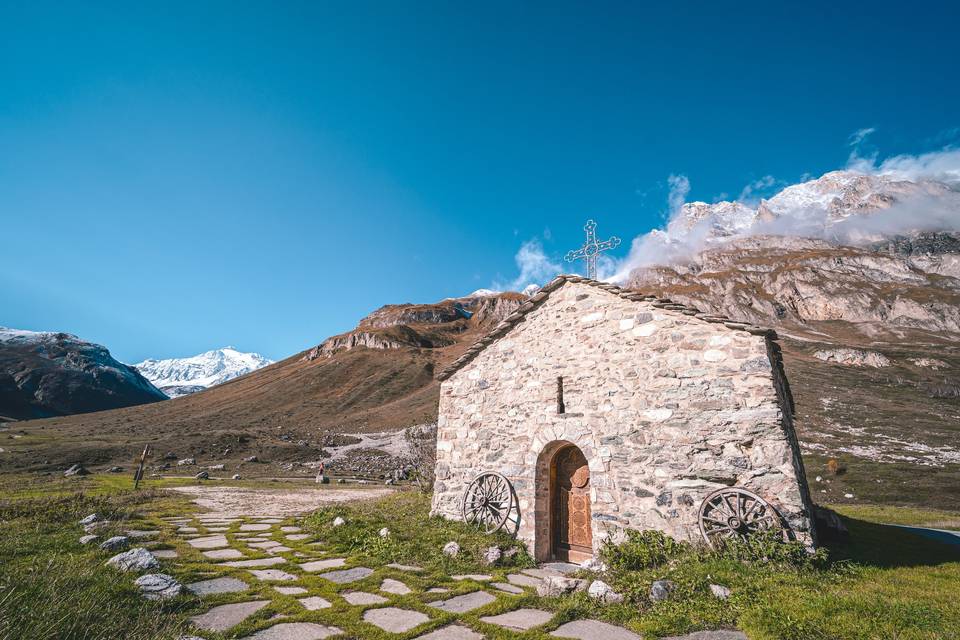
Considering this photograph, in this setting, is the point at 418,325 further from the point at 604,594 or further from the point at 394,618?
the point at 394,618

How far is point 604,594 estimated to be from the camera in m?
5.76

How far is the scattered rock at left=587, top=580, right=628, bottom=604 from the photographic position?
5688mm

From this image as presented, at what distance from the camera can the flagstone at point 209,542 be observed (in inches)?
305

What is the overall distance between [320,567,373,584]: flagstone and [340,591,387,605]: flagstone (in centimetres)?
57

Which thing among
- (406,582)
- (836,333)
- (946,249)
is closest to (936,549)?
(406,582)

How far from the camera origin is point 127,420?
69.6 m

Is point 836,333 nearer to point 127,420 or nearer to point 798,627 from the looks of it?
point 798,627

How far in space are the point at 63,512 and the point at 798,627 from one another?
540 inches

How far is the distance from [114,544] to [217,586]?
275cm

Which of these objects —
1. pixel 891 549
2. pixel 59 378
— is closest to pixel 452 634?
pixel 891 549

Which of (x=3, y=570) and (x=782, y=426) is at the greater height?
(x=782, y=426)

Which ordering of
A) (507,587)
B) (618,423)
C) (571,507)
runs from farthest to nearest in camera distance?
(571,507), (618,423), (507,587)

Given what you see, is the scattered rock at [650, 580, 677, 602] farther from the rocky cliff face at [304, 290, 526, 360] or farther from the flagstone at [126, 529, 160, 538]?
the rocky cliff face at [304, 290, 526, 360]

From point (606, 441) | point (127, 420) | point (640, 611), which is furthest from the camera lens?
point (127, 420)
